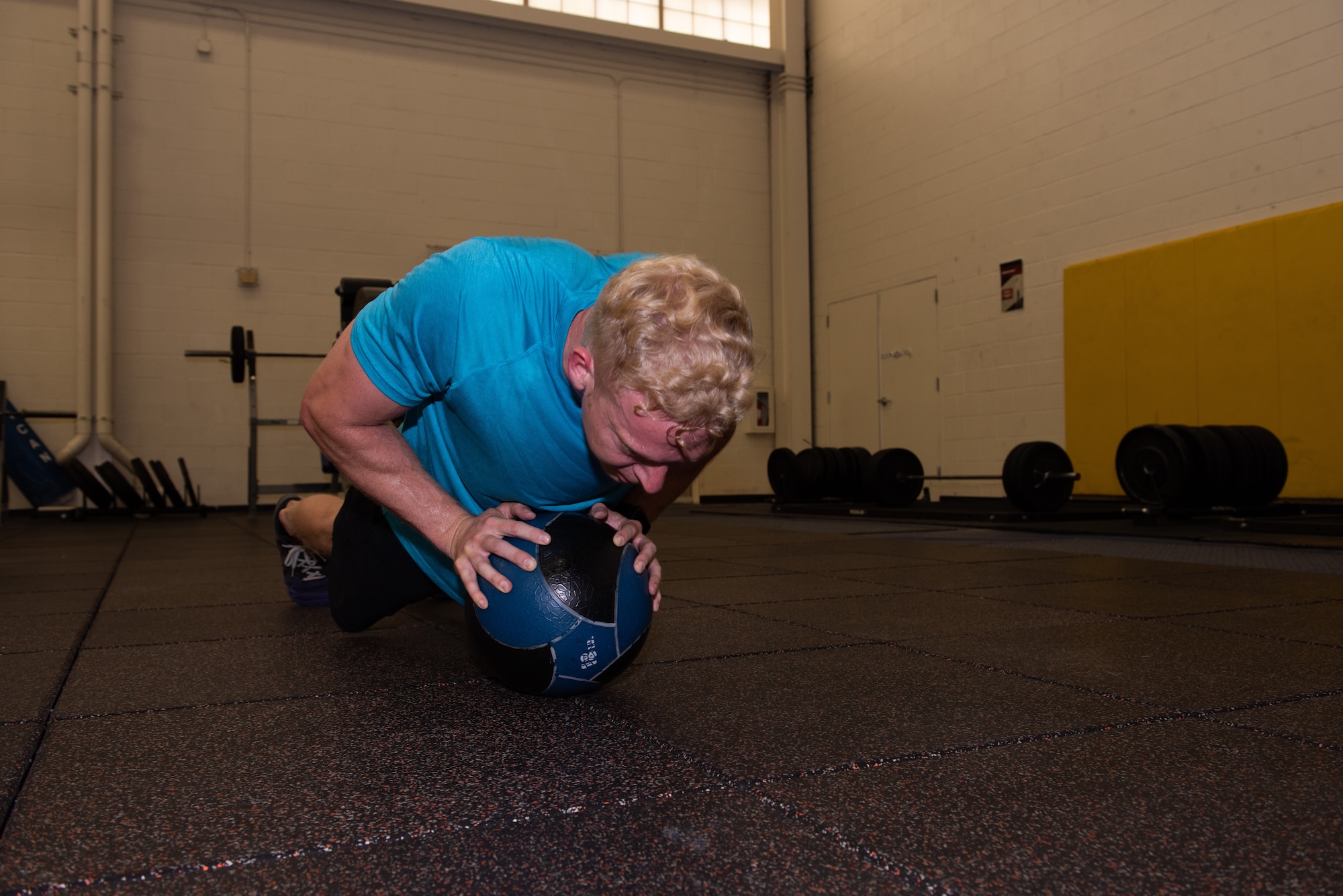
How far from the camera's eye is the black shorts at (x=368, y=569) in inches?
68.0

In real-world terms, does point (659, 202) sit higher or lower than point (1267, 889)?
higher

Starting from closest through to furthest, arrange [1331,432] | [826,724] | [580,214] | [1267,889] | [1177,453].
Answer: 1. [1267,889]
2. [826,724]
3. [1177,453]
4. [1331,432]
5. [580,214]

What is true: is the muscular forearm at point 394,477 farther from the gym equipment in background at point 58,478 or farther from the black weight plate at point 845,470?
the gym equipment in background at point 58,478

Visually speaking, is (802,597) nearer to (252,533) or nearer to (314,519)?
(314,519)

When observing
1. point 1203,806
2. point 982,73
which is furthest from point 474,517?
point 982,73

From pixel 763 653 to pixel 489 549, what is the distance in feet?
2.18

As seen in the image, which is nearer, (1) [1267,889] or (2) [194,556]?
(1) [1267,889]

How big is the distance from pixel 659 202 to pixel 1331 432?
5611 millimetres

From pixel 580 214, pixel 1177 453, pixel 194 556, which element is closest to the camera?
pixel 194 556

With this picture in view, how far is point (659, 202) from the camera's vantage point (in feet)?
28.2

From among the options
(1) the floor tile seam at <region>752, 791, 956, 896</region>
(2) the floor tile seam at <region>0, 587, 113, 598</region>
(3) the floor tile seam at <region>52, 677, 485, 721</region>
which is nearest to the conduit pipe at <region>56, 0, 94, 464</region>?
(2) the floor tile seam at <region>0, 587, 113, 598</region>

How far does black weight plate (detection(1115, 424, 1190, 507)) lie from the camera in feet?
14.4

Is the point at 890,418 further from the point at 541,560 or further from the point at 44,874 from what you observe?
the point at 44,874

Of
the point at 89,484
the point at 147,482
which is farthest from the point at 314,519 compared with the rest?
the point at 89,484
